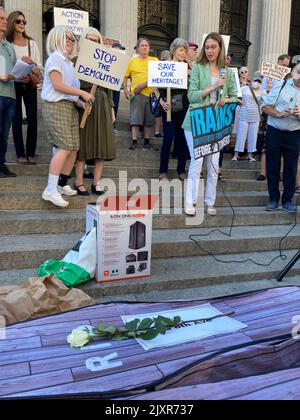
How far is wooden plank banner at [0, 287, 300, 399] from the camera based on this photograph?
71.9 inches

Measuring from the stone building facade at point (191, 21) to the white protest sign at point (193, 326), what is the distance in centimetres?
1018

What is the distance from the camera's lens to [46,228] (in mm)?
4414

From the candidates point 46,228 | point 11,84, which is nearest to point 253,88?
point 11,84

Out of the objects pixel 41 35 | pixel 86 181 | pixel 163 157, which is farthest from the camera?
pixel 41 35

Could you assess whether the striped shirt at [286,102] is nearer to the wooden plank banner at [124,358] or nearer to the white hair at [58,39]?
the white hair at [58,39]

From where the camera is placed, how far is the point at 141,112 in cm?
684

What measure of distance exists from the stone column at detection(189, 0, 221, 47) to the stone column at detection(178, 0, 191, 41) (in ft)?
1.62

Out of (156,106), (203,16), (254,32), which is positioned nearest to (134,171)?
(156,106)

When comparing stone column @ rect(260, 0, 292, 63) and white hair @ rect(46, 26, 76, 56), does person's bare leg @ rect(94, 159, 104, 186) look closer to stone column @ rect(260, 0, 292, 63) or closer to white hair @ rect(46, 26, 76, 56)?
white hair @ rect(46, 26, 76, 56)

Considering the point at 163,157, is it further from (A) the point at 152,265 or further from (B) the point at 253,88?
(B) the point at 253,88

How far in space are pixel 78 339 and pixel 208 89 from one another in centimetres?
349

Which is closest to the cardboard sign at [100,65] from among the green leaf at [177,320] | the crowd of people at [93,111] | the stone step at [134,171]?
the crowd of people at [93,111]

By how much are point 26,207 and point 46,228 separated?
0.50 m
